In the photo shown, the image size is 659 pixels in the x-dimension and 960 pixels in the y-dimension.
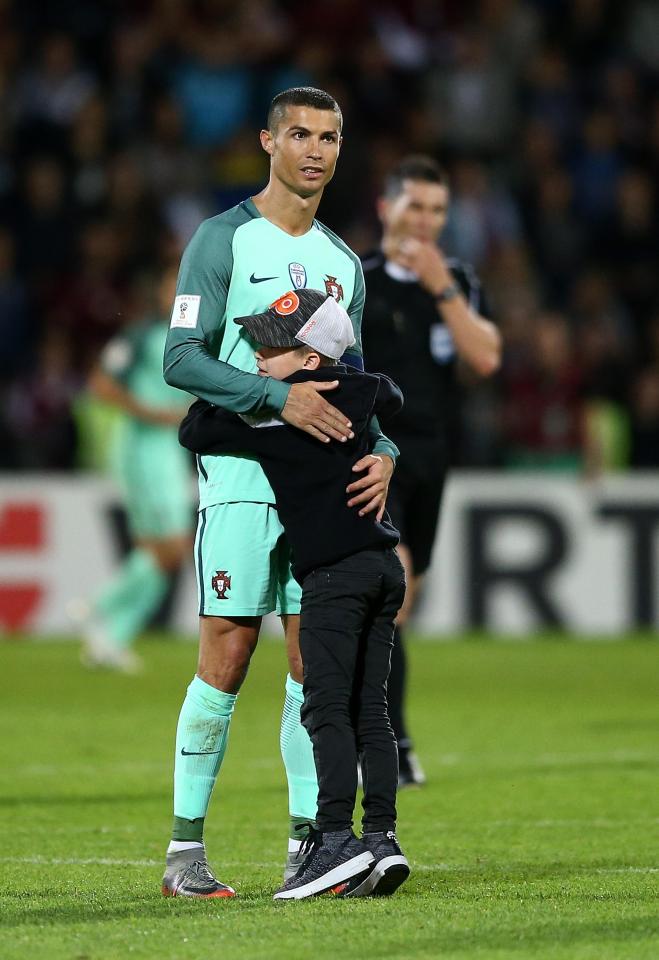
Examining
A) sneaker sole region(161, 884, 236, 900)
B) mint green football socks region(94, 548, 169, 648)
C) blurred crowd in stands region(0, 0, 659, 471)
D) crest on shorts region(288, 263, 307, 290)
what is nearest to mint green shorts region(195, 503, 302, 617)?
crest on shorts region(288, 263, 307, 290)

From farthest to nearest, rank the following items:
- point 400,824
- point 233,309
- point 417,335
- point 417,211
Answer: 1. point 417,335
2. point 417,211
3. point 400,824
4. point 233,309

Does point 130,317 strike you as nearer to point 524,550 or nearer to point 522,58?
point 524,550

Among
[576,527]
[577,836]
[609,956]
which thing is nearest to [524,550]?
[576,527]

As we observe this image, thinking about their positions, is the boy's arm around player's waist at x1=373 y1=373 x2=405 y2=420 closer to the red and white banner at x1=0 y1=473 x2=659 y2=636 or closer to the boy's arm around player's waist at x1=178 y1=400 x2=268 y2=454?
the boy's arm around player's waist at x1=178 y1=400 x2=268 y2=454

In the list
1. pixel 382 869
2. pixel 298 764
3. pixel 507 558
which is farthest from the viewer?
pixel 507 558

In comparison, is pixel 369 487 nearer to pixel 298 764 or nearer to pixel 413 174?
pixel 298 764

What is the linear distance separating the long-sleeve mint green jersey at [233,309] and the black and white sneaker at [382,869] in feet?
3.12

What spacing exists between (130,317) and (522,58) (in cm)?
537

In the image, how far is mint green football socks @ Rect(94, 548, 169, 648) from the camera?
39.7 feet

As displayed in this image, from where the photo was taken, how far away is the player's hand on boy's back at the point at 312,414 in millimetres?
4871

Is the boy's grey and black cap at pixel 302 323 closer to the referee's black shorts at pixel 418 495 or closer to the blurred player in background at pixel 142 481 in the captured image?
the referee's black shorts at pixel 418 495

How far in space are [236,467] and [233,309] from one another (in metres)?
0.44

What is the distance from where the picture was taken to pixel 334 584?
490 cm

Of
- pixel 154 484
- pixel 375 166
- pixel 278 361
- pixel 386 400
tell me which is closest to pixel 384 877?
pixel 386 400
